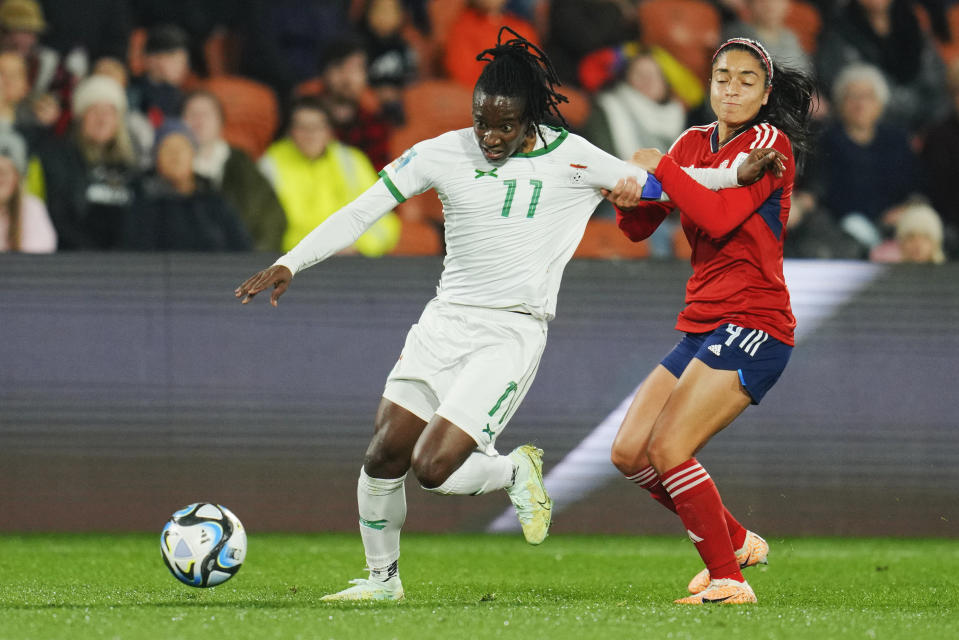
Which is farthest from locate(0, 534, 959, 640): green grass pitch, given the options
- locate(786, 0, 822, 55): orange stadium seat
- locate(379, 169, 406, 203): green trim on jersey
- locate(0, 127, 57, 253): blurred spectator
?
locate(786, 0, 822, 55): orange stadium seat

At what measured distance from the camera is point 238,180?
8.51m

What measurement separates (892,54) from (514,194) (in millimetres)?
5572

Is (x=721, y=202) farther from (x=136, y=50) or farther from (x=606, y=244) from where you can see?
(x=136, y=50)

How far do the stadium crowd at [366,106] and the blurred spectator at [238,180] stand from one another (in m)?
0.01

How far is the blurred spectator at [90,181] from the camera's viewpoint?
8344mm

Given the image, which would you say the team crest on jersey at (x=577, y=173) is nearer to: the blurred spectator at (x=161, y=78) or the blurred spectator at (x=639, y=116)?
the blurred spectator at (x=639, y=116)

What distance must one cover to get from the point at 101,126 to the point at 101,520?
99.7 inches

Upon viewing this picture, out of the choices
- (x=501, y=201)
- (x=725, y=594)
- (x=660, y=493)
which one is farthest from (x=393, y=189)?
(x=725, y=594)

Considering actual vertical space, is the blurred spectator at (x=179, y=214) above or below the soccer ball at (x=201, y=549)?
above

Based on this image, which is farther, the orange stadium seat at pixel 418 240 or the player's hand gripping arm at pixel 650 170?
the orange stadium seat at pixel 418 240

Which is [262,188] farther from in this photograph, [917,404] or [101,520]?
[917,404]

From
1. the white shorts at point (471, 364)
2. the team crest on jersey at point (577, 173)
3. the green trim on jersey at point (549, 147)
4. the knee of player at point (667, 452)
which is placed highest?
the green trim on jersey at point (549, 147)

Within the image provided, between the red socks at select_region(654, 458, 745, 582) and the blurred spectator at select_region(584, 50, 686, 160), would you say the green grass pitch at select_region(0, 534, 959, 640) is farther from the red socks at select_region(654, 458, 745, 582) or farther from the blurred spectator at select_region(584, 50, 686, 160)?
the blurred spectator at select_region(584, 50, 686, 160)

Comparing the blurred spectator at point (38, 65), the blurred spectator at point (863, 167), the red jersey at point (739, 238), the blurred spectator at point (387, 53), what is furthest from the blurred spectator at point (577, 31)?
the red jersey at point (739, 238)
